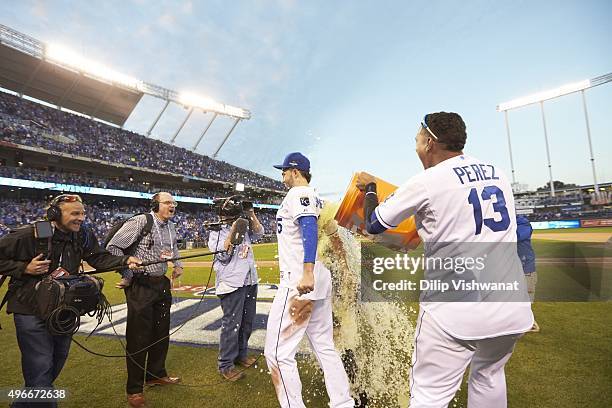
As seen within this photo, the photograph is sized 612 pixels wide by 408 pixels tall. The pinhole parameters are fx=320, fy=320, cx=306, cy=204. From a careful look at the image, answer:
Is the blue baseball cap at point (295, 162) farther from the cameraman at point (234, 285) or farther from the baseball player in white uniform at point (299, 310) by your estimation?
the cameraman at point (234, 285)

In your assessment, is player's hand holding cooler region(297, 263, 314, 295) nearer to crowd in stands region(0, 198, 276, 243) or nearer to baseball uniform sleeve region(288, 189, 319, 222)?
baseball uniform sleeve region(288, 189, 319, 222)

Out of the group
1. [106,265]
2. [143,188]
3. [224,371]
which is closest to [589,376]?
[224,371]

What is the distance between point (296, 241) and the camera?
9.59 ft

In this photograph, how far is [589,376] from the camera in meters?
3.56

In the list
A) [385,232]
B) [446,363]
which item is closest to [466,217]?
[385,232]

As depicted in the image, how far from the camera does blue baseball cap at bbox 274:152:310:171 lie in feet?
10.3

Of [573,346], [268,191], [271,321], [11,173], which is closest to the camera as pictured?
[271,321]

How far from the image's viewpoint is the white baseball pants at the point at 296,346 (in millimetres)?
2565

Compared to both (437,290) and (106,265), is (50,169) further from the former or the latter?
(437,290)

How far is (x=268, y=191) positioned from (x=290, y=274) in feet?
191

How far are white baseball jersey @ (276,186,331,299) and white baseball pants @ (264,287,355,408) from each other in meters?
0.10

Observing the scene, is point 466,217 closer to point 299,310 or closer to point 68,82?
point 299,310

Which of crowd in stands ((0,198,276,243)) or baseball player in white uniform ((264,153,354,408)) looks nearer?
baseball player in white uniform ((264,153,354,408))

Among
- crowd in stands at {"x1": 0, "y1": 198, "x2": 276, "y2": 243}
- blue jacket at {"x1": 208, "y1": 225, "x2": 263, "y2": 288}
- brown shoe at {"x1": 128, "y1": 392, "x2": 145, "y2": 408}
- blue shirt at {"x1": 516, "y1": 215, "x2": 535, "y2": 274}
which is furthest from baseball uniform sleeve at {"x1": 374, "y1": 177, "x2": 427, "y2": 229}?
crowd in stands at {"x1": 0, "y1": 198, "x2": 276, "y2": 243}
